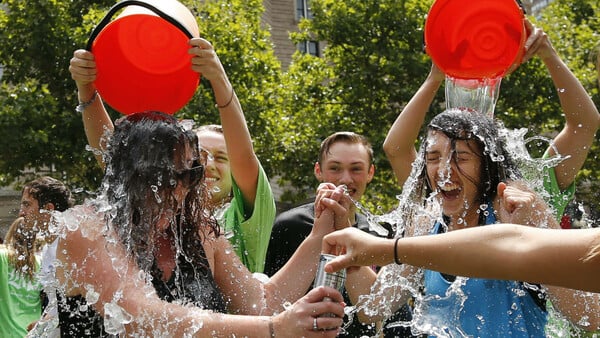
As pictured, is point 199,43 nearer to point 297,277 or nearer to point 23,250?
point 297,277

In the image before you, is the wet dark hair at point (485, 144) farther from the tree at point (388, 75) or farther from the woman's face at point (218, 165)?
the tree at point (388, 75)

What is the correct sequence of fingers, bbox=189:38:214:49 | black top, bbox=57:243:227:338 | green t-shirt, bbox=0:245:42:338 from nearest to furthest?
1. black top, bbox=57:243:227:338
2. fingers, bbox=189:38:214:49
3. green t-shirt, bbox=0:245:42:338

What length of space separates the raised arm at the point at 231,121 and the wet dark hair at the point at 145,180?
20.1 inches

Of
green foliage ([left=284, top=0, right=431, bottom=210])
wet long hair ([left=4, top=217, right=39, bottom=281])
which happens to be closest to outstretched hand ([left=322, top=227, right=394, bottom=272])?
wet long hair ([left=4, top=217, right=39, bottom=281])

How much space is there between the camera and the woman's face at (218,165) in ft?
13.3

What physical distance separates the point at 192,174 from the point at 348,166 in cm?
185

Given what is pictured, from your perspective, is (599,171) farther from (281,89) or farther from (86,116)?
(86,116)

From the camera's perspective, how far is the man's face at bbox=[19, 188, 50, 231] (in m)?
5.80

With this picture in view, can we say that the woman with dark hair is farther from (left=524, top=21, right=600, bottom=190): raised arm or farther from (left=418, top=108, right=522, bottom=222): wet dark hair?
(left=524, top=21, right=600, bottom=190): raised arm

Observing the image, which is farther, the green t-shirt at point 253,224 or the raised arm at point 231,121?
the green t-shirt at point 253,224

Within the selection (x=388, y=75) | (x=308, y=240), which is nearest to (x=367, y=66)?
(x=388, y=75)

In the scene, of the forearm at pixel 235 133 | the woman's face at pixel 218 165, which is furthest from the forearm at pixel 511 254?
the woman's face at pixel 218 165

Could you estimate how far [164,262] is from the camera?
2812 millimetres

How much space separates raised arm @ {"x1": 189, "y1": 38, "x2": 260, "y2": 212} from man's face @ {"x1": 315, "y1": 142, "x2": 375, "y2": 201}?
3.36 ft
